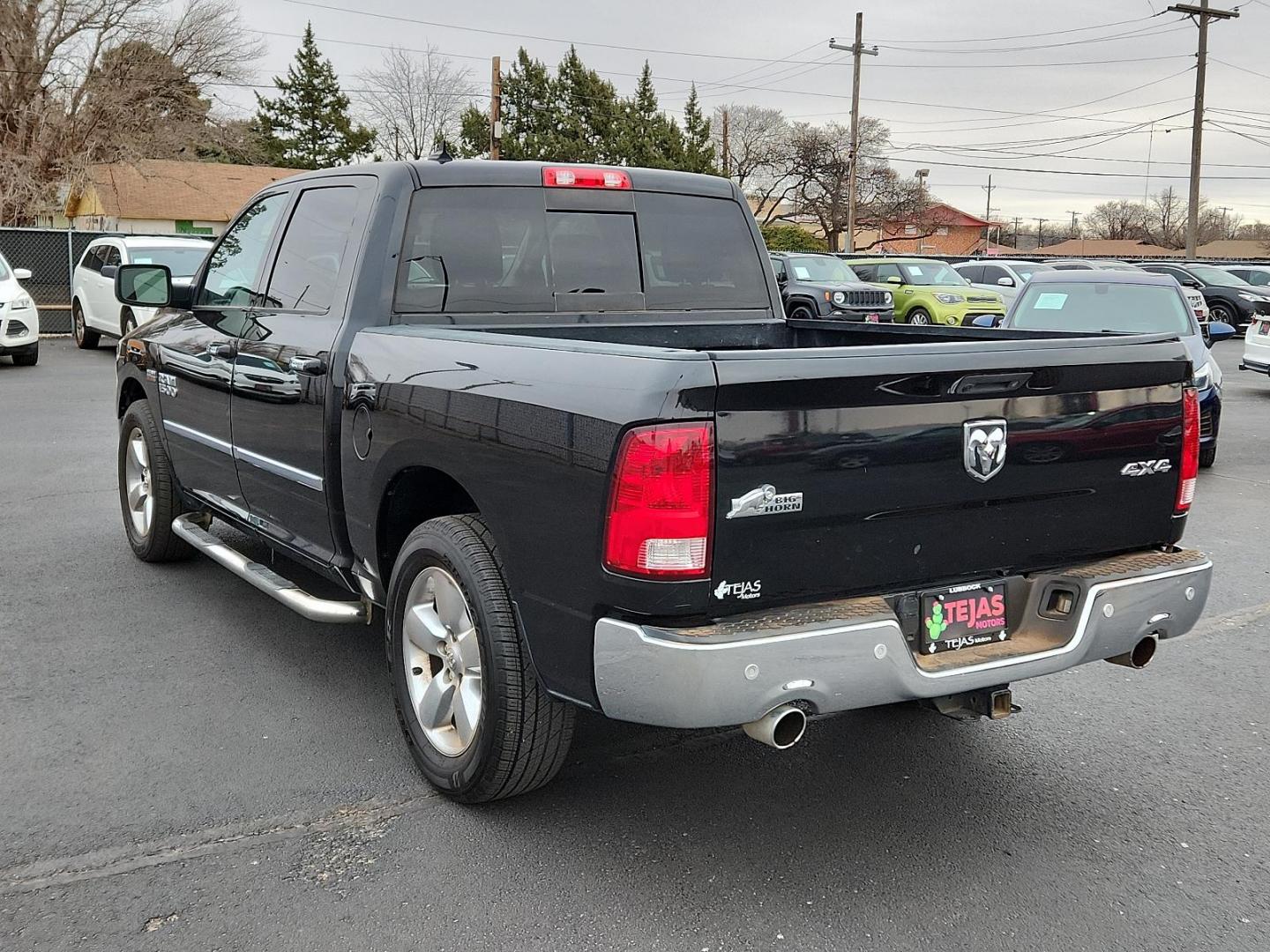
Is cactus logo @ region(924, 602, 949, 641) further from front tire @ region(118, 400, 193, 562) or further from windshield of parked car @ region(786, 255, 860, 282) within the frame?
windshield of parked car @ region(786, 255, 860, 282)

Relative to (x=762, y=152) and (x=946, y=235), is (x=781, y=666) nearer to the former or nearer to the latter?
(x=762, y=152)

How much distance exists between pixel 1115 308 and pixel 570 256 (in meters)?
7.26

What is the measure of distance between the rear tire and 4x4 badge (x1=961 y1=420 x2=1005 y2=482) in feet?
63.5

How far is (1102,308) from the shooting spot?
34.6 feet

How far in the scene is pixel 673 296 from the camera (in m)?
5.04

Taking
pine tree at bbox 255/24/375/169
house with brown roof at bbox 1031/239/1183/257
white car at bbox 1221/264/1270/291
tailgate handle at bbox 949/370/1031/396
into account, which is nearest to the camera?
tailgate handle at bbox 949/370/1031/396

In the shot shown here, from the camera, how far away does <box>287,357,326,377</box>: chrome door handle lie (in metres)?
4.33

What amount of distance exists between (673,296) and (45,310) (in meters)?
20.8

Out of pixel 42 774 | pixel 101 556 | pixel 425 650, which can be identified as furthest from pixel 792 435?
pixel 101 556

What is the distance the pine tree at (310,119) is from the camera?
67.6 m

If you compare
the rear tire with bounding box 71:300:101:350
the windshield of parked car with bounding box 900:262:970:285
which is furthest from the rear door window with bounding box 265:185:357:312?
the windshield of parked car with bounding box 900:262:970:285

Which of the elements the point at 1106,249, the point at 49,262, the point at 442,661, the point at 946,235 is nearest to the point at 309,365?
the point at 442,661

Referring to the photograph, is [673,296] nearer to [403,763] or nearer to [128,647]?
[403,763]

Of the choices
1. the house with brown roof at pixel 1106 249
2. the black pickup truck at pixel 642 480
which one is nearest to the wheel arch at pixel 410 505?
the black pickup truck at pixel 642 480
